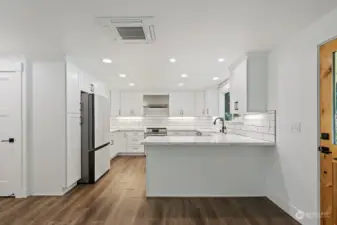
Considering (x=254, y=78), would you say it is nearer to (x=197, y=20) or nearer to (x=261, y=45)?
(x=261, y=45)

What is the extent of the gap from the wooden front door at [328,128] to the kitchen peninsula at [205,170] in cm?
145

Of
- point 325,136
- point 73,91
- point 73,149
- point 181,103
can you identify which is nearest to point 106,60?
point 73,91

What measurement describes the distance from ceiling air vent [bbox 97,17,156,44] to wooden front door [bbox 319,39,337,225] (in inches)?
69.0

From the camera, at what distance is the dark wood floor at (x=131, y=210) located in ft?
10.1

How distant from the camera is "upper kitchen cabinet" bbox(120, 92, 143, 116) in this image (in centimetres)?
873

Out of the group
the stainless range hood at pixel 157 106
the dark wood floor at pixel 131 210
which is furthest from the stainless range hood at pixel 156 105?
the dark wood floor at pixel 131 210

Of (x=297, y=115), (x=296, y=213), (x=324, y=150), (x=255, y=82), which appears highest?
(x=255, y=82)

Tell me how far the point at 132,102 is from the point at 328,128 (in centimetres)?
689

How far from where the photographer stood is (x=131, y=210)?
3449 mm

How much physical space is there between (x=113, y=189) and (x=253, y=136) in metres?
2.63

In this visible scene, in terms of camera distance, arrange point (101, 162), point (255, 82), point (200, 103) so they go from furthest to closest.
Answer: point (200, 103)
point (101, 162)
point (255, 82)

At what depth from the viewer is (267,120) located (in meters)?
3.92

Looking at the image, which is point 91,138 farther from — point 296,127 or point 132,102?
point 132,102

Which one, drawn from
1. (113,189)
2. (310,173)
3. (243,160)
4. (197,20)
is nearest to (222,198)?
(243,160)
